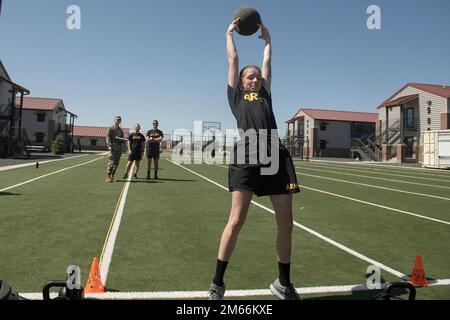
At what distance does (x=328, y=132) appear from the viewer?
6356 cm

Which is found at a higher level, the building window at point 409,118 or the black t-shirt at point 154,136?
the building window at point 409,118

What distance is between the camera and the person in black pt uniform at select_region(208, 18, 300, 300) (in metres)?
3.02

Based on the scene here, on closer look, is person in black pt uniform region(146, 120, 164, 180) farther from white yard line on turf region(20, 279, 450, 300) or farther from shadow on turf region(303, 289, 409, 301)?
shadow on turf region(303, 289, 409, 301)

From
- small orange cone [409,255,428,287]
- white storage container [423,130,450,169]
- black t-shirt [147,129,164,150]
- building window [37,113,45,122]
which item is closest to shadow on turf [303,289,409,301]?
small orange cone [409,255,428,287]

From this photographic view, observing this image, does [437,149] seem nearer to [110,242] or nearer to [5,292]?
[110,242]

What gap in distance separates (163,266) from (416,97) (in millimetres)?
47722

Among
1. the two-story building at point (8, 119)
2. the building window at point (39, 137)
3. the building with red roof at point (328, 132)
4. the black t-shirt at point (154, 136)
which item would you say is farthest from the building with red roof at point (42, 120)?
the black t-shirt at point (154, 136)

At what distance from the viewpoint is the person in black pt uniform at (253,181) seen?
3016 mm

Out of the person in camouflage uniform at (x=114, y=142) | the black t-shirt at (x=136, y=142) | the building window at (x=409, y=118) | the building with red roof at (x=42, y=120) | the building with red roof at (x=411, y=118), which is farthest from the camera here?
the building with red roof at (x=42, y=120)

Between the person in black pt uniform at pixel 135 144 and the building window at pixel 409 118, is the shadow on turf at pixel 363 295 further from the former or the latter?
the building window at pixel 409 118

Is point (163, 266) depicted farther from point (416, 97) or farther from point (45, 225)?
point (416, 97)

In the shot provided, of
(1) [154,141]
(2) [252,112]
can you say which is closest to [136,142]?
(1) [154,141]
